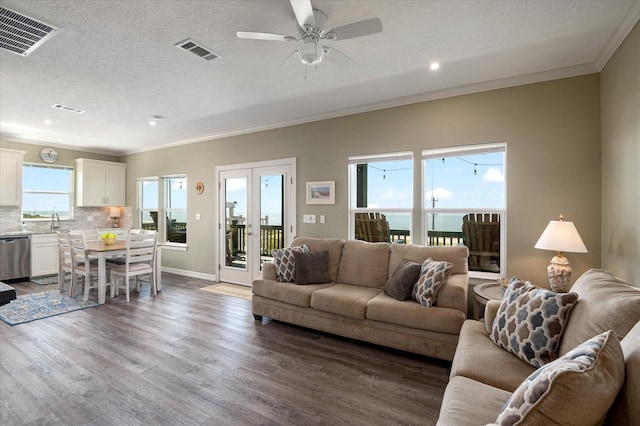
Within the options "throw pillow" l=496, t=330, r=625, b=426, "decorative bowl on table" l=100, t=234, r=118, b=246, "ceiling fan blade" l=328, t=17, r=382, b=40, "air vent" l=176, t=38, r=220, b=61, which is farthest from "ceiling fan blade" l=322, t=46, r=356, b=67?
"decorative bowl on table" l=100, t=234, r=118, b=246

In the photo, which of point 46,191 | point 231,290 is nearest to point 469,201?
point 231,290

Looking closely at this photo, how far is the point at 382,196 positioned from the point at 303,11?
2.72 m

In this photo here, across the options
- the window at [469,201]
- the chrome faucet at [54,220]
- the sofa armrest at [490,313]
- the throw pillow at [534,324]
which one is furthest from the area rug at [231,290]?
the chrome faucet at [54,220]

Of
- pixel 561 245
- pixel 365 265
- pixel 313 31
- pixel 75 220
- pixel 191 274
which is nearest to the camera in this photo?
pixel 313 31

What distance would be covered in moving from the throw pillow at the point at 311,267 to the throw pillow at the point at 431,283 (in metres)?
1.15

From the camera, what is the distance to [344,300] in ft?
10.2

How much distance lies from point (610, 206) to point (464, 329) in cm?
188

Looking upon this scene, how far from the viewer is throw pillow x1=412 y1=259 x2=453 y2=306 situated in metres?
2.78

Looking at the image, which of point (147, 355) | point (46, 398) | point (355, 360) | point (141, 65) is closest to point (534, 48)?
point (355, 360)

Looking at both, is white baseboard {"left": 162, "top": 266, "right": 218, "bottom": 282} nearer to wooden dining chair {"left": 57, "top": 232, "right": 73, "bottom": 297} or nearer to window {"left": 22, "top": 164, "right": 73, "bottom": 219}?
wooden dining chair {"left": 57, "top": 232, "right": 73, "bottom": 297}

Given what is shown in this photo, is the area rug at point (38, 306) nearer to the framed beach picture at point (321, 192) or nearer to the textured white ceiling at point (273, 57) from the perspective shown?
the textured white ceiling at point (273, 57)

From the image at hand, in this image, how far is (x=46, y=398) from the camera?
2199mm

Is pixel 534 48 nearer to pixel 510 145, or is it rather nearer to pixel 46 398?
pixel 510 145

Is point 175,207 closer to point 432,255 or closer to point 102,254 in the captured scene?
point 102,254
